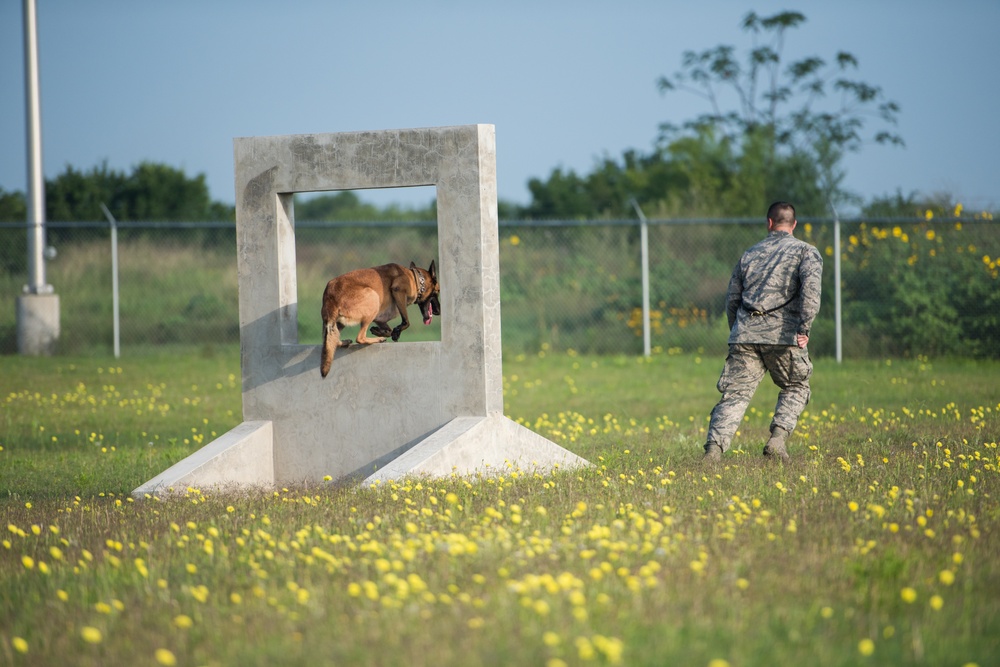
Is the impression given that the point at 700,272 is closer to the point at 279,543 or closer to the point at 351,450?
the point at 351,450

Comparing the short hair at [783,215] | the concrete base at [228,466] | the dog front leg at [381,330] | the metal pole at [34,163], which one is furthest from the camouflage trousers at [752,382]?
the metal pole at [34,163]

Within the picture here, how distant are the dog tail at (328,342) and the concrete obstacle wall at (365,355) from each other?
0.27 metres

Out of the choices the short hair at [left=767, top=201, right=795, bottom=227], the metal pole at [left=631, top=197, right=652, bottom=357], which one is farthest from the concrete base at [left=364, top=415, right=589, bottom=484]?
the metal pole at [left=631, top=197, right=652, bottom=357]

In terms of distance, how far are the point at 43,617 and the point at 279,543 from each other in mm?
1126

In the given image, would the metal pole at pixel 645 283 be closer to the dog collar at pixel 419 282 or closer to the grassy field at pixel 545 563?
the grassy field at pixel 545 563

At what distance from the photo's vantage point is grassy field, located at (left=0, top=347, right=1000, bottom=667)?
11.6 ft

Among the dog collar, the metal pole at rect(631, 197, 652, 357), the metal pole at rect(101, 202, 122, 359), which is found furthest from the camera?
the metal pole at rect(101, 202, 122, 359)

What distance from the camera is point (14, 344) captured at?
1738cm

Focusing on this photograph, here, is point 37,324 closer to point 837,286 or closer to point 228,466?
point 228,466

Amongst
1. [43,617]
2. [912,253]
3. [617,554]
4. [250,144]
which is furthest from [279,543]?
[912,253]

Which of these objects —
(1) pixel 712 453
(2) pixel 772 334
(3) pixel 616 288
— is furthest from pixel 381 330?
(3) pixel 616 288

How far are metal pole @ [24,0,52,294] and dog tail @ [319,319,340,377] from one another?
1147cm

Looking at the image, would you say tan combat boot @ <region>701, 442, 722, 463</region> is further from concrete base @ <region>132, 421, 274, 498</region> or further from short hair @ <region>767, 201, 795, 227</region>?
concrete base @ <region>132, 421, 274, 498</region>

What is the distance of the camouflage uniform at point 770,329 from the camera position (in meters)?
7.43
